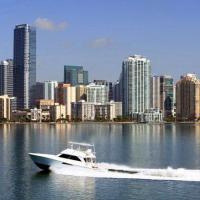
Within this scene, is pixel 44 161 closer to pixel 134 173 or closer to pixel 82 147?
pixel 134 173

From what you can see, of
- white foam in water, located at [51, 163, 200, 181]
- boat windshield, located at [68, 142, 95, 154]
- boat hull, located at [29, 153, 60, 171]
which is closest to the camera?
white foam in water, located at [51, 163, 200, 181]

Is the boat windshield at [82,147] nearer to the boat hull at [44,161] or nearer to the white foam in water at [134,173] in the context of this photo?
the white foam in water at [134,173]

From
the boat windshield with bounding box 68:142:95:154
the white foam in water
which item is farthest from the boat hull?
the boat windshield with bounding box 68:142:95:154

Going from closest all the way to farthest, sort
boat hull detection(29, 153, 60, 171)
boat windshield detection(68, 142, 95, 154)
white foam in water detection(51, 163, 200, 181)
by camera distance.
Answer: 1. white foam in water detection(51, 163, 200, 181)
2. boat hull detection(29, 153, 60, 171)
3. boat windshield detection(68, 142, 95, 154)

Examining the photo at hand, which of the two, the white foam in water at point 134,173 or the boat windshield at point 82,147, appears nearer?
the white foam in water at point 134,173

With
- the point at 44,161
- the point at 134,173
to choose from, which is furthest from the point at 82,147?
the point at 134,173

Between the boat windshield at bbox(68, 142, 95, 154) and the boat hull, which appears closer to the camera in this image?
the boat hull

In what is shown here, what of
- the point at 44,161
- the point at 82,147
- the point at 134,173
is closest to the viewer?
the point at 134,173

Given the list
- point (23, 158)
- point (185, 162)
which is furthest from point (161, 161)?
point (23, 158)

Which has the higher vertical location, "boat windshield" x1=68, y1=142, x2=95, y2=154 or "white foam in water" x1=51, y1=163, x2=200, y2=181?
"boat windshield" x1=68, y1=142, x2=95, y2=154

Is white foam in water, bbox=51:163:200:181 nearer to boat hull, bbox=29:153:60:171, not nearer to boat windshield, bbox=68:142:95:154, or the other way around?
boat hull, bbox=29:153:60:171

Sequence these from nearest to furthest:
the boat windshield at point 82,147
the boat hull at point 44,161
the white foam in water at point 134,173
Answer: the white foam in water at point 134,173 → the boat hull at point 44,161 → the boat windshield at point 82,147

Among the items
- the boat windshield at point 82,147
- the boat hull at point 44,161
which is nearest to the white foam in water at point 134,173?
the boat hull at point 44,161

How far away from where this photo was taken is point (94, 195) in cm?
4062
